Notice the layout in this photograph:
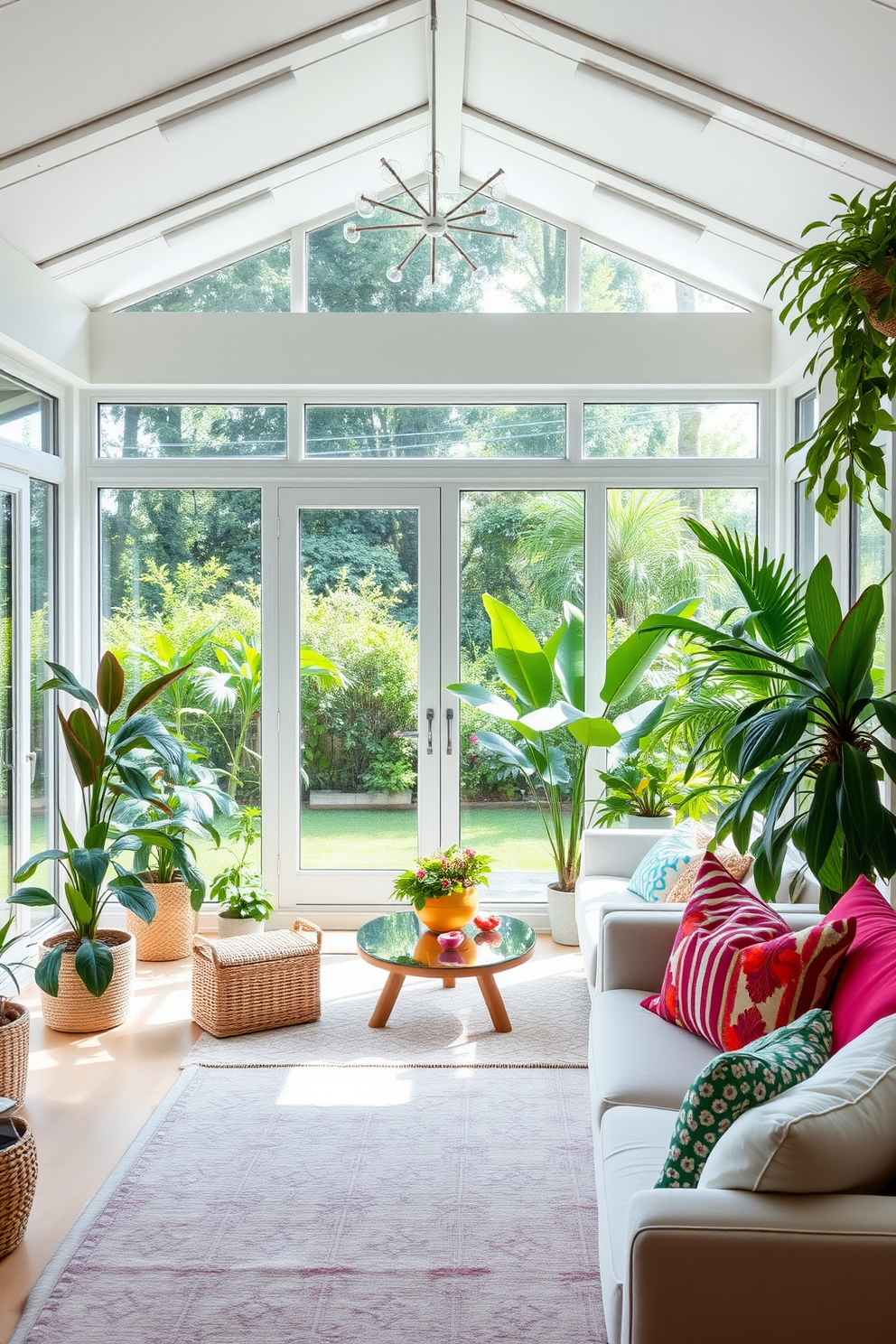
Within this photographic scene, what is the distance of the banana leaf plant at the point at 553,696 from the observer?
4.92m

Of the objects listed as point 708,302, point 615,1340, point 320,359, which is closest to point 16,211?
point 320,359

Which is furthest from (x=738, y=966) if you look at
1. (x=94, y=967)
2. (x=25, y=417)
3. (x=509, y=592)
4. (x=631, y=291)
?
(x=25, y=417)

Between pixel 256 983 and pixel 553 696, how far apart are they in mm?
2049

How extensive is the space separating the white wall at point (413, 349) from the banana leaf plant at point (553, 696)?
1.12m

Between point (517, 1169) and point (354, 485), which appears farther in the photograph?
point (354, 485)

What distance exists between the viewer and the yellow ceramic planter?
3.86m

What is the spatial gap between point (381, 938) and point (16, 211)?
303cm

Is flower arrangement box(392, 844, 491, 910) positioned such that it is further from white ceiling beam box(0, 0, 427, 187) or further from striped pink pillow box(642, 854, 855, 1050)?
white ceiling beam box(0, 0, 427, 187)

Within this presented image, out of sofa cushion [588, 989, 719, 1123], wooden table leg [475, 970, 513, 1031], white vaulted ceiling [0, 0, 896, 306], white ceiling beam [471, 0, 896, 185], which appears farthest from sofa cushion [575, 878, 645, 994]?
white vaulted ceiling [0, 0, 896, 306]

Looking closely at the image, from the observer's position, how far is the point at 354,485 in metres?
5.25

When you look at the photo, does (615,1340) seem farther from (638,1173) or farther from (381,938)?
(381,938)

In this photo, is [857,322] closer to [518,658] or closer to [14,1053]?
[518,658]

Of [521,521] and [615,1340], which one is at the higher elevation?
[521,521]

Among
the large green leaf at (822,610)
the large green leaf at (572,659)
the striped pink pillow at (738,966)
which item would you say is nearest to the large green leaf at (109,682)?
the large green leaf at (572,659)
